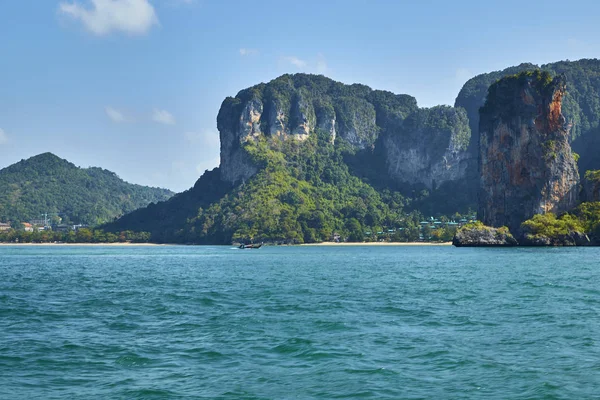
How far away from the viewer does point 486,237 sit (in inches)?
6156

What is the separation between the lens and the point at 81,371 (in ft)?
82.1

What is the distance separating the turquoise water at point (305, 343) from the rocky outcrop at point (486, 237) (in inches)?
4105

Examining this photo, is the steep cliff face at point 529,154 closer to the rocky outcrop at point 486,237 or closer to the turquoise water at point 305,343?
the rocky outcrop at point 486,237

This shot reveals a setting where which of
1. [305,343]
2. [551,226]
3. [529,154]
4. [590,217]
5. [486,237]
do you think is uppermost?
[529,154]

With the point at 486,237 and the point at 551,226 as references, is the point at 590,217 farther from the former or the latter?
the point at 486,237

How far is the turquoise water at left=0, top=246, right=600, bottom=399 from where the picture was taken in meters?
22.7

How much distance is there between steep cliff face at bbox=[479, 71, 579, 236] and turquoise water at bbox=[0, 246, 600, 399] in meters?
117

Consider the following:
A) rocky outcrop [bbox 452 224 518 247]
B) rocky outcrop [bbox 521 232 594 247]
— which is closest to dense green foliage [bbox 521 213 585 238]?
rocky outcrop [bbox 521 232 594 247]

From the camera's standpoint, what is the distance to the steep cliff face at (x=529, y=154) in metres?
163

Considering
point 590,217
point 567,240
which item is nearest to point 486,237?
point 567,240

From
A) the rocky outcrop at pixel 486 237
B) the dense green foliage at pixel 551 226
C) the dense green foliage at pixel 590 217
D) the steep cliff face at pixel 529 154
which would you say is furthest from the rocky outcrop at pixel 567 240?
the steep cliff face at pixel 529 154

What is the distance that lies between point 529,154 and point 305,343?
149 metres

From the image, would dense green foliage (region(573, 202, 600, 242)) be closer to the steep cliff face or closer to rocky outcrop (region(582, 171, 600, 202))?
rocky outcrop (region(582, 171, 600, 202))

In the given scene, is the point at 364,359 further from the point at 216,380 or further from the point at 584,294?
the point at 584,294
